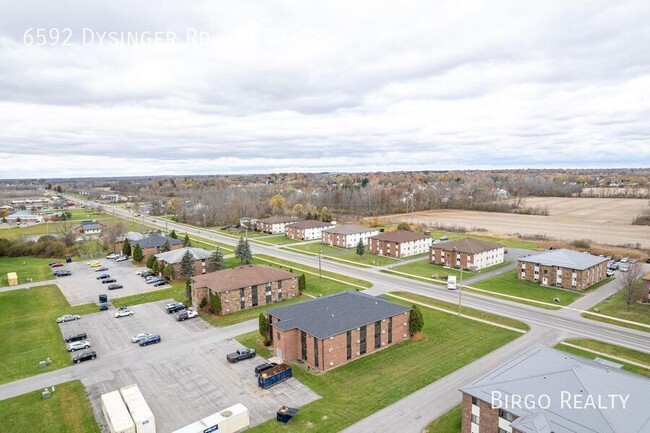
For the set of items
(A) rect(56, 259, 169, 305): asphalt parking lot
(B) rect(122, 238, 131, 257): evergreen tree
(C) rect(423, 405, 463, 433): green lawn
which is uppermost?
(B) rect(122, 238, 131, 257): evergreen tree

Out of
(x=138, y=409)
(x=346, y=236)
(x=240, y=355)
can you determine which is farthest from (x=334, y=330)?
(x=346, y=236)

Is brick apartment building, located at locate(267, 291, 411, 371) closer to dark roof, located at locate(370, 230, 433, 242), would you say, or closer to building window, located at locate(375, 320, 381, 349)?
Result: building window, located at locate(375, 320, 381, 349)

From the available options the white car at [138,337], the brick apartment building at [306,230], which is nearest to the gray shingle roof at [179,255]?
the white car at [138,337]

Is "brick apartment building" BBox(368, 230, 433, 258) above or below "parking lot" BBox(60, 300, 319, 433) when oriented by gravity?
above

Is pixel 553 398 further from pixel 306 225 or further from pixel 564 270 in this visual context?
pixel 306 225

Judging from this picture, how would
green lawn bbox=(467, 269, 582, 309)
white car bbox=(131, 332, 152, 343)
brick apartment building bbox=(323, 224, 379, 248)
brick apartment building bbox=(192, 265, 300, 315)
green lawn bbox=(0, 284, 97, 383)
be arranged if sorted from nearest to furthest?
green lawn bbox=(0, 284, 97, 383)
white car bbox=(131, 332, 152, 343)
brick apartment building bbox=(192, 265, 300, 315)
green lawn bbox=(467, 269, 582, 309)
brick apartment building bbox=(323, 224, 379, 248)

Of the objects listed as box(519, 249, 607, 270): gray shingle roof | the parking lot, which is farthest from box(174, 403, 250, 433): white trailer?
box(519, 249, 607, 270): gray shingle roof

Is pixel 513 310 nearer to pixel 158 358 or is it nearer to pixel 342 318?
pixel 342 318
